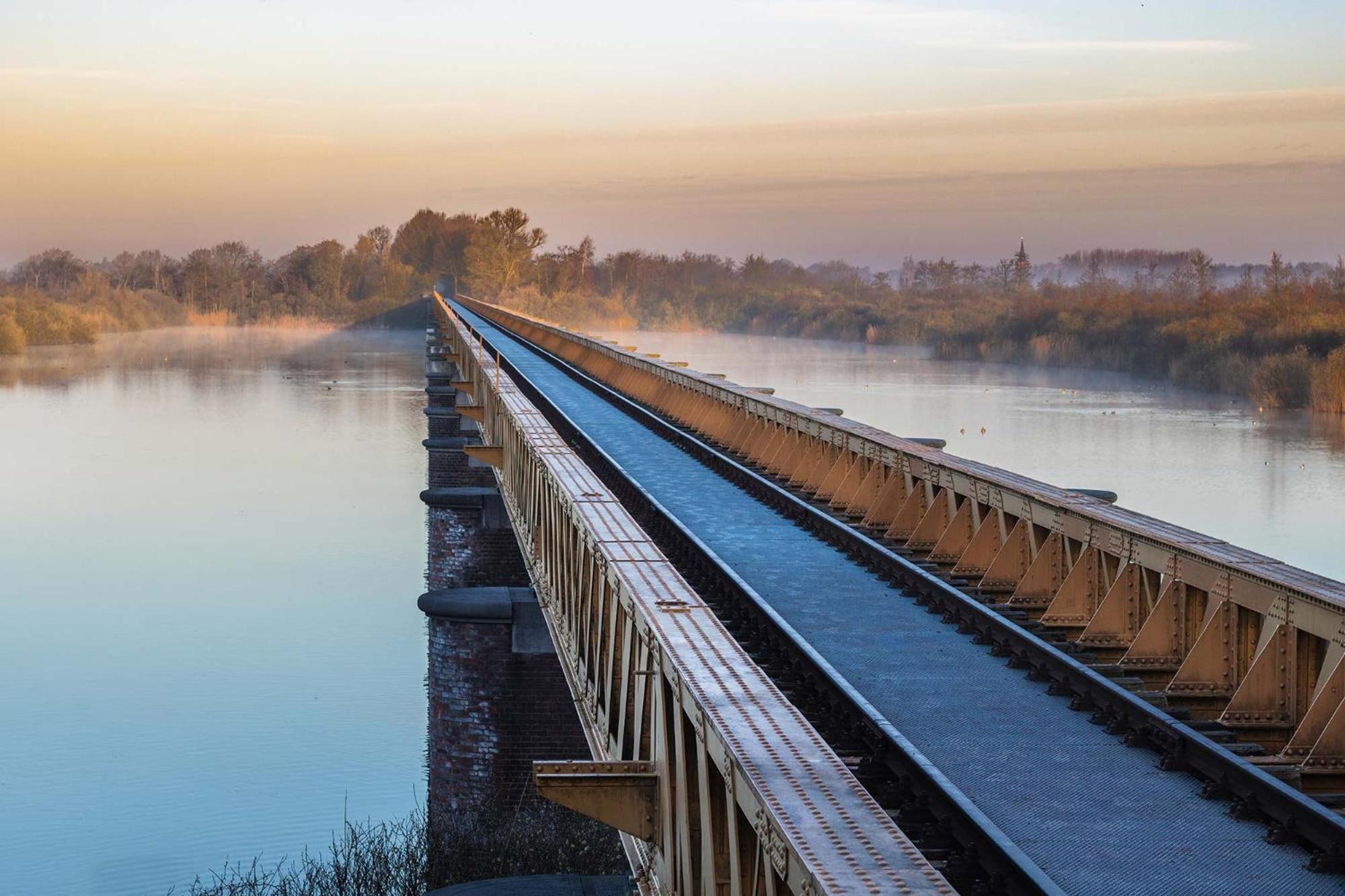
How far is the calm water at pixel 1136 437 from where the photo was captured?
94.7 ft

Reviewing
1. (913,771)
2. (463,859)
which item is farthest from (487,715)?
(913,771)

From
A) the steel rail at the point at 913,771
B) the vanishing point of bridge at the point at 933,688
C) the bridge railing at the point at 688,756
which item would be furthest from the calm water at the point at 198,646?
the bridge railing at the point at 688,756

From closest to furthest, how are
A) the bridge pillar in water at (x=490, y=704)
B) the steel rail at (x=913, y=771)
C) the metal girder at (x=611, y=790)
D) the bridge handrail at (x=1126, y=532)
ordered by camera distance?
the steel rail at (x=913, y=771)
the metal girder at (x=611, y=790)
the bridge handrail at (x=1126, y=532)
the bridge pillar in water at (x=490, y=704)

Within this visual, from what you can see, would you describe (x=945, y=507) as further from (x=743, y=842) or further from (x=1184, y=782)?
(x=743, y=842)

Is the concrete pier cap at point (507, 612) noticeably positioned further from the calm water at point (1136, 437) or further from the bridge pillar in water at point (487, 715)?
the calm water at point (1136, 437)

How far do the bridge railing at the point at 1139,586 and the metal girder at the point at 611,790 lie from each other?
3.01 meters

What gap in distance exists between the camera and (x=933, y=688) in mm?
8758

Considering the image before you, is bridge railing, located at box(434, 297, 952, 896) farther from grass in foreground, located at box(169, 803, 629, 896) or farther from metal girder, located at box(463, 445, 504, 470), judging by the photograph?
grass in foreground, located at box(169, 803, 629, 896)

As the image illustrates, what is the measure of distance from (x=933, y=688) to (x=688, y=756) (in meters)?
3.34

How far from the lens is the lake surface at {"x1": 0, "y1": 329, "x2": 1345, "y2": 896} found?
80.3 ft

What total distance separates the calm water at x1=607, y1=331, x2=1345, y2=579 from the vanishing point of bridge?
44.4 ft

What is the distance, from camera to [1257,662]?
7.81m

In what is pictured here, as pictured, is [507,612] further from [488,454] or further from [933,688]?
[933,688]

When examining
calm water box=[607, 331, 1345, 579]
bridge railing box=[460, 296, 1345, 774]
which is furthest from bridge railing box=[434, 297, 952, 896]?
calm water box=[607, 331, 1345, 579]
